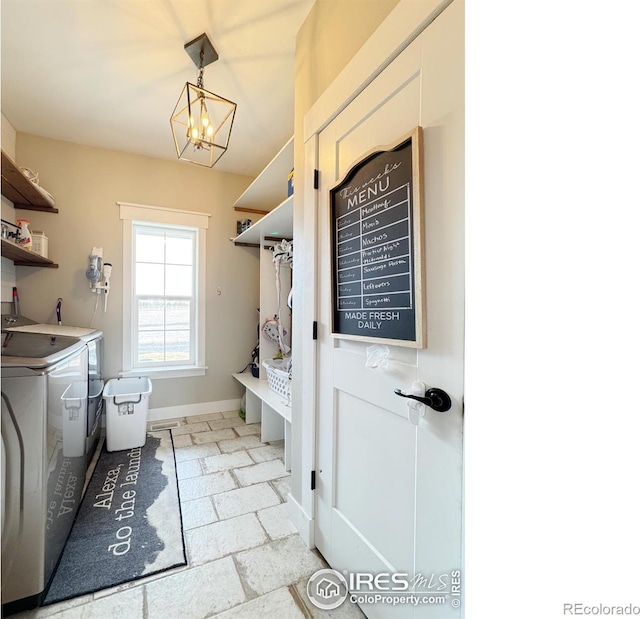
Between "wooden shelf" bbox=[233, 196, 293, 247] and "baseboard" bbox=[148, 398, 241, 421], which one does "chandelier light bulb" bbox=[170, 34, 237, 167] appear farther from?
"baseboard" bbox=[148, 398, 241, 421]

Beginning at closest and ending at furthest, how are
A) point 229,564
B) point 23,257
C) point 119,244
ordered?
point 229,564 < point 23,257 < point 119,244

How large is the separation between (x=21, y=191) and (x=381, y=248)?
315 cm

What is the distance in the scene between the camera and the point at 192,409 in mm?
3490

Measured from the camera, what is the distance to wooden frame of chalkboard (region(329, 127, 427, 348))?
0.99 meters

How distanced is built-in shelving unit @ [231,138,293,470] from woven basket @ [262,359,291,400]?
0.06 meters

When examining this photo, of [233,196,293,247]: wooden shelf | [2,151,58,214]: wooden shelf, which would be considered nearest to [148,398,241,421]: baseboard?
[233,196,293,247]: wooden shelf

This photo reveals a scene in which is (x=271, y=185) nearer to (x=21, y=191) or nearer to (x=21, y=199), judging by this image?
(x=21, y=191)

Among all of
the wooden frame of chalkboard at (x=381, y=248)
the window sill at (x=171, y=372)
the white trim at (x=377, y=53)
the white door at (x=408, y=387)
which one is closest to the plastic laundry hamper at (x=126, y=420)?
the window sill at (x=171, y=372)

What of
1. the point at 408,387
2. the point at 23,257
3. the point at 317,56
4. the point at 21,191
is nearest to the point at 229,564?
the point at 408,387
